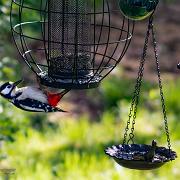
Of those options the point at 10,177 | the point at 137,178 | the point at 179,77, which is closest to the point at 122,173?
the point at 137,178

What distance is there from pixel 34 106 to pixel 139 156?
0.77 metres

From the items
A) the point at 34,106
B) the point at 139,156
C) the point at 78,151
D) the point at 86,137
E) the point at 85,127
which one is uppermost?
the point at 85,127

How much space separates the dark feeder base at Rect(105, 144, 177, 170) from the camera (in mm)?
3615

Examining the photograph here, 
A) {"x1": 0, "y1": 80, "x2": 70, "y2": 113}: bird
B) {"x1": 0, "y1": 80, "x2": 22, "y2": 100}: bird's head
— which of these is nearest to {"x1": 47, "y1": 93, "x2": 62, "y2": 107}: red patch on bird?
{"x1": 0, "y1": 80, "x2": 70, "y2": 113}: bird

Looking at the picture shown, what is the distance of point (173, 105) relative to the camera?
8.05m

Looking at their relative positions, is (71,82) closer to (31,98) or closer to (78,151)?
Answer: (31,98)

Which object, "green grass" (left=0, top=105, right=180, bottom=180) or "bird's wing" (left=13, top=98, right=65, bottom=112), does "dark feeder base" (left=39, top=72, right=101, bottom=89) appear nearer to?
"bird's wing" (left=13, top=98, right=65, bottom=112)

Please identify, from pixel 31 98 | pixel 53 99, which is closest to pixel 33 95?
pixel 31 98

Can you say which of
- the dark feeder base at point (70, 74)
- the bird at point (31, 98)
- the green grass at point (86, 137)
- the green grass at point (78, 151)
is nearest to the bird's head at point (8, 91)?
Result: the bird at point (31, 98)

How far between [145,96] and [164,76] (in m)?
1.17

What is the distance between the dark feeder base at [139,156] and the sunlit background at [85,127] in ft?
4.24

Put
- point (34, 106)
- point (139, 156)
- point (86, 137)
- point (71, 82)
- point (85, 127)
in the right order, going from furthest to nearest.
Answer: point (85, 127)
point (86, 137)
point (34, 106)
point (71, 82)
point (139, 156)

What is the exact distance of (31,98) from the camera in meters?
4.17

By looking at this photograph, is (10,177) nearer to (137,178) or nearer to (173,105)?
(137,178)
